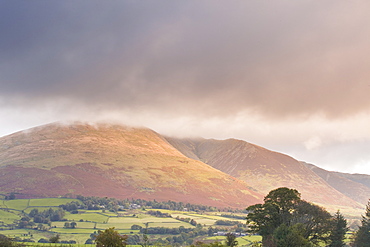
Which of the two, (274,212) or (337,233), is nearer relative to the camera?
(337,233)

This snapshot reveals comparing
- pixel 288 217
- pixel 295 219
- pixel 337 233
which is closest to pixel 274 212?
pixel 288 217

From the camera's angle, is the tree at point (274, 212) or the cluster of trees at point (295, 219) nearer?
the cluster of trees at point (295, 219)

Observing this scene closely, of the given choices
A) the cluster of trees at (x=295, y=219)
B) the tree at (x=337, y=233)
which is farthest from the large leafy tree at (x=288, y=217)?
the tree at (x=337, y=233)

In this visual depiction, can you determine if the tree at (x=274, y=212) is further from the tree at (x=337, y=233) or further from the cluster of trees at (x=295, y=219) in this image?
the tree at (x=337, y=233)

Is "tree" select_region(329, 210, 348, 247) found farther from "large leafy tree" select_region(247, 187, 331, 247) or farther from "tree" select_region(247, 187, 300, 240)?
"tree" select_region(247, 187, 300, 240)

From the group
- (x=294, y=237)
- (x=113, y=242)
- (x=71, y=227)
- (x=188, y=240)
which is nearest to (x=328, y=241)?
(x=294, y=237)

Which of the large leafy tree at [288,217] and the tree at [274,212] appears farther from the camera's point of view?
the tree at [274,212]

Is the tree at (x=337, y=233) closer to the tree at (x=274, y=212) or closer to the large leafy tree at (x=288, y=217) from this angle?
the large leafy tree at (x=288, y=217)

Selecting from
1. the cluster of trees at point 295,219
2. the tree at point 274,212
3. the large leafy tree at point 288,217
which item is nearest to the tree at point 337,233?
the cluster of trees at point 295,219

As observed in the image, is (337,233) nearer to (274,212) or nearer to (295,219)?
(295,219)

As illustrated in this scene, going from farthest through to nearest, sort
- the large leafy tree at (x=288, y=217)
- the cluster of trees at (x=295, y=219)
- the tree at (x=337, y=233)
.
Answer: the tree at (x=337, y=233) → the cluster of trees at (x=295, y=219) → the large leafy tree at (x=288, y=217)

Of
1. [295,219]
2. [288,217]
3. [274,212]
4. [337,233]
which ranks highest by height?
[274,212]

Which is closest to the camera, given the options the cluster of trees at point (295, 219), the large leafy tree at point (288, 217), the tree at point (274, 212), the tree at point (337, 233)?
the large leafy tree at point (288, 217)

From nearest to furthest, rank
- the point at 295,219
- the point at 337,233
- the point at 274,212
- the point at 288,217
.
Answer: the point at 295,219 → the point at 337,233 → the point at 288,217 → the point at 274,212
